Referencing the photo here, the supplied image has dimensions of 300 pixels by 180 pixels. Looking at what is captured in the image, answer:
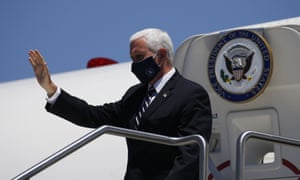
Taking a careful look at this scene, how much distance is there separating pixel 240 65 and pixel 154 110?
1.58 m

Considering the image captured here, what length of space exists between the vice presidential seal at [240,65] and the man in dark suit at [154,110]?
4.12ft

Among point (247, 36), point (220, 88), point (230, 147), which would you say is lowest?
point (230, 147)

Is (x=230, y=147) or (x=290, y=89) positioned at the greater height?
(x=290, y=89)

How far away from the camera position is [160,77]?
4.68 meters

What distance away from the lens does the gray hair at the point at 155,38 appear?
15.2 ft

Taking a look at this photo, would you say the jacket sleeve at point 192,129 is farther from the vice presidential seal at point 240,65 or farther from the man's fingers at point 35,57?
the vice presidential seal at point 240,65

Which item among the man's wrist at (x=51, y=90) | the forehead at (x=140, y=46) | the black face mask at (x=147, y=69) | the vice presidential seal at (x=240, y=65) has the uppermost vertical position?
the forehead at (x=140, y=46)

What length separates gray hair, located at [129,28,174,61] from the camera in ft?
15.2

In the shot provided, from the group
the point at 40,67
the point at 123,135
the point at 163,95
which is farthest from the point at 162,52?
the point at 123,135

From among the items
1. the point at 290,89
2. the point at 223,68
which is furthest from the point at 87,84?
the point at 290,89

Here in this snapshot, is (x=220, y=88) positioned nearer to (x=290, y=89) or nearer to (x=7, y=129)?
(x=290, y=89)

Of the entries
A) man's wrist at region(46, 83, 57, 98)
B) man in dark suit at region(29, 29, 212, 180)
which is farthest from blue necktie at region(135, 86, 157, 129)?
man's wrist at region(46, 83, 57, 98)

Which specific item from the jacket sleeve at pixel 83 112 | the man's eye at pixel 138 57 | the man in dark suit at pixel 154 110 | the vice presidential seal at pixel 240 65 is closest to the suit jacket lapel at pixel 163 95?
the man in dark suit at pixel 154 110

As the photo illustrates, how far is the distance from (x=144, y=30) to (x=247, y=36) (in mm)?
1432
